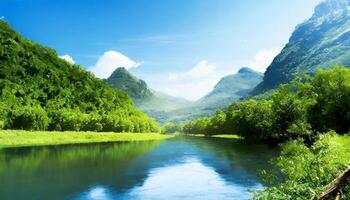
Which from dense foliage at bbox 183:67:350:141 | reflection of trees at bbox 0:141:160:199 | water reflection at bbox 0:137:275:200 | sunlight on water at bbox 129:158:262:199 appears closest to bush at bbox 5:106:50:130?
reflection of trees at bbox 0:141:160:199

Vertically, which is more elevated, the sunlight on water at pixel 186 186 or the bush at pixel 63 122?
the bush at pixel 63 122

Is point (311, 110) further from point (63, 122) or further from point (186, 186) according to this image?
point (63, 122)

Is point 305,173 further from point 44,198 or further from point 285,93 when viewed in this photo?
point 285,93

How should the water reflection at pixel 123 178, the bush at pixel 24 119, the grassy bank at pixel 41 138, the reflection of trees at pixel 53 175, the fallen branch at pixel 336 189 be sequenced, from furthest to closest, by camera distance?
the bush at pixel 24 119
the grassy bank at pixel 41 138
the reflection of trees at pixel 53 175
the water reflection at pixel 123 178
the fallen branch at pixel 336 189

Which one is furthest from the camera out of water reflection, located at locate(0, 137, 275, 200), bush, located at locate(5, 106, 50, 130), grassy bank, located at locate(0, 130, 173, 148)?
bush, located at locate(5, 106, 50, 130)

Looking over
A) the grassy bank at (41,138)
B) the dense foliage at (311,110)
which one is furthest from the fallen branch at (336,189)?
the grassy bank at (41,138)

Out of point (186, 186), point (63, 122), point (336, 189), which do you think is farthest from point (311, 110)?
point (336, 189)

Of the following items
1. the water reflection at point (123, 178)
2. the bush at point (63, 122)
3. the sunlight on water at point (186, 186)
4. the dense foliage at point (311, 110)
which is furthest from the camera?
the bush at point (63, 122)

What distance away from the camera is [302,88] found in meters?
116

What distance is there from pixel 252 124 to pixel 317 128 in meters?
50.7

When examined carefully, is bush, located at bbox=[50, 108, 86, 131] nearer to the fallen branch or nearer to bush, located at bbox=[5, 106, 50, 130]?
bush, located at bbox=[5, 106, 50, 130]

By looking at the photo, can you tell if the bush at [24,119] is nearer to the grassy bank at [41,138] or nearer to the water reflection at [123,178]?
the grassy bank at [41,138]

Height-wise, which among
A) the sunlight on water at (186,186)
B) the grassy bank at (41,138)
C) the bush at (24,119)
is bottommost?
the sunlight on water at (186,186)

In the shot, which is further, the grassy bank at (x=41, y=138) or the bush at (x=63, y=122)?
the bush at (x=63, y=122)
